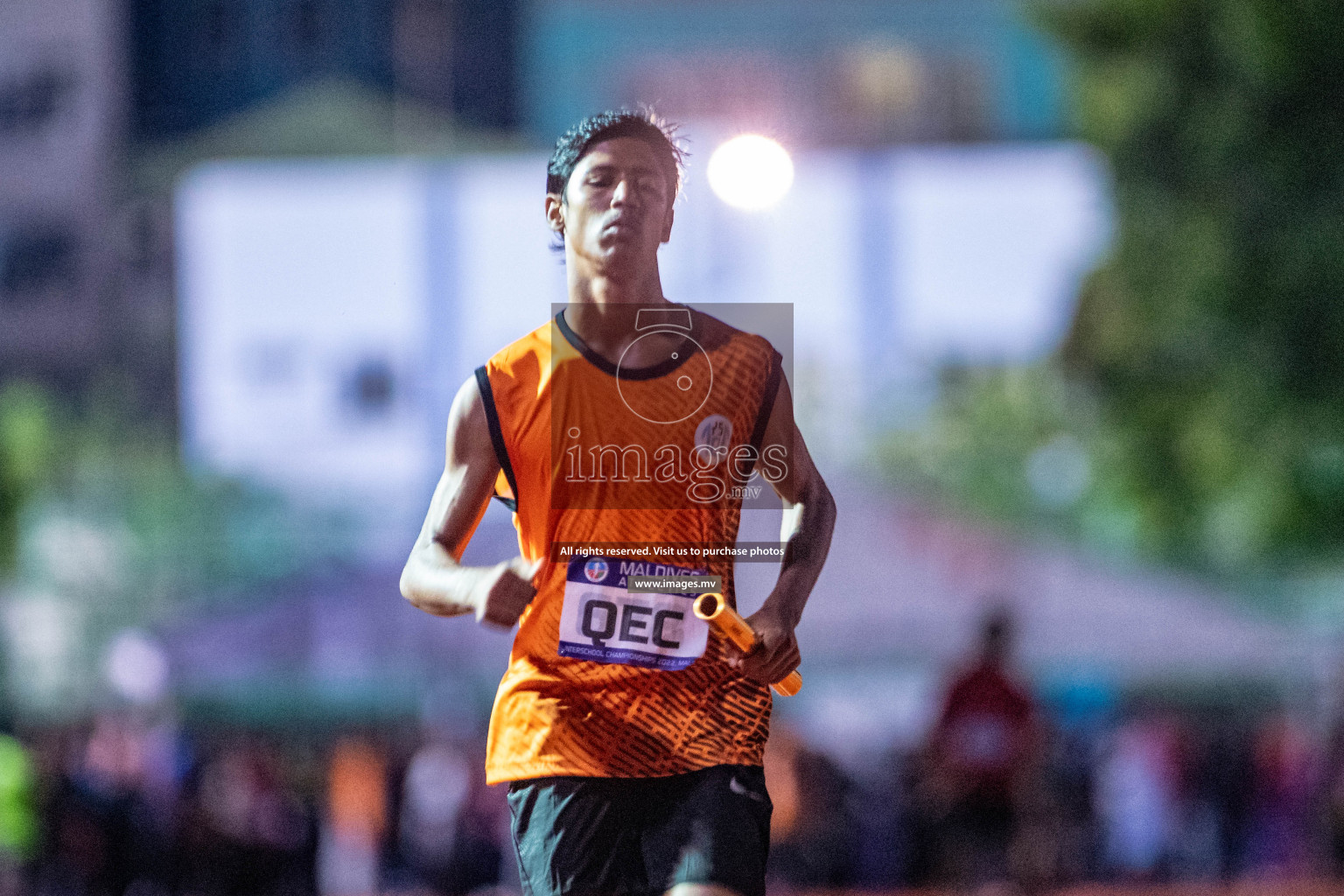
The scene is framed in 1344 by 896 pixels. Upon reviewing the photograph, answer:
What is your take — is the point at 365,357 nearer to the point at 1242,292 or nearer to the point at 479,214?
the point at 479,214

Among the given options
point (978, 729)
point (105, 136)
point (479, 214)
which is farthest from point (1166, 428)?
point (105, 136)

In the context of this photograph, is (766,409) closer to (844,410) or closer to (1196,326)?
(844,410)

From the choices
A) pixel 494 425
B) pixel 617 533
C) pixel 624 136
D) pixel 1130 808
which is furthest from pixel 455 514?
pixel 1130 808

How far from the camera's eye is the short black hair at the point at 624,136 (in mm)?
2576

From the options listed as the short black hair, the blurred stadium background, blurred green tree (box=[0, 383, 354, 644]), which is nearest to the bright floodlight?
the short black hair

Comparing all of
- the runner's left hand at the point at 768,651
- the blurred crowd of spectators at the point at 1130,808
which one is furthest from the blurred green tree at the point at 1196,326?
the runner's left hand at the point at 768,651

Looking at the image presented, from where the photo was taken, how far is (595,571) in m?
2.53

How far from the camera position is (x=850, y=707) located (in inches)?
627

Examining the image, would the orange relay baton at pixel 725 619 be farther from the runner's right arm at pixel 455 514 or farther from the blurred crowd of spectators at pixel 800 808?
the blurred crowd of spectators at pixel 800 808

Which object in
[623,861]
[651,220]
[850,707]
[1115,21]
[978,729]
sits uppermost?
[1115,21]

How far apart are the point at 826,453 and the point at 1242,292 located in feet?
44.6

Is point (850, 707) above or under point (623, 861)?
under

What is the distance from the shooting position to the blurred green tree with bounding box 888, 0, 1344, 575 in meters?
14.9

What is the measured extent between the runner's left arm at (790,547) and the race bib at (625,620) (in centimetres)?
9
